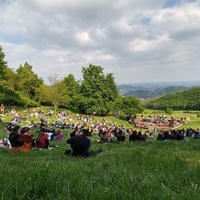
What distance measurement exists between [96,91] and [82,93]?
4.36m

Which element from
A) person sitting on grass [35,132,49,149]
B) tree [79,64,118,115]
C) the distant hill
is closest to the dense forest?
tree [79,64,118,115]

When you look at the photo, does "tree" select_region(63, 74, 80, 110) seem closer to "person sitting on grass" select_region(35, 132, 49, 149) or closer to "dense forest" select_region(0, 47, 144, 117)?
"dense forest" select_region(0, 47, 144, 117)

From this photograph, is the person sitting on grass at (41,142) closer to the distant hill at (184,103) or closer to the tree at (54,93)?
the tree at (54,93)

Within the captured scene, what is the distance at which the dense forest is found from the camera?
70.7 meters

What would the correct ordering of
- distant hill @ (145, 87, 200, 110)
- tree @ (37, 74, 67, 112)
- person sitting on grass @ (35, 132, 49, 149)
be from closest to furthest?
1. person sitting on grass @ (35, 132, 49, 149)
2. tree @ (37, 74, 67, 112)
3. distant hill @ (145, 87, 200, 110)

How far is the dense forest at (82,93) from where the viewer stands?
70.7 m

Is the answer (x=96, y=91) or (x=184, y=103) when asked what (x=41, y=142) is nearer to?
(x=96, y=91)

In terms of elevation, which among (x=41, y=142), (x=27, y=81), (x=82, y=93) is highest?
(x=27, y=81)

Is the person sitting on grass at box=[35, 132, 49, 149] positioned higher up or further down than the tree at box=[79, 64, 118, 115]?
further down

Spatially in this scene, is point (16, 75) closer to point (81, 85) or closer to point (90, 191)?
point (81, 85)

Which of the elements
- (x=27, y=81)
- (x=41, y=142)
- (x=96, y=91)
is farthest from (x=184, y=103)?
(x=41, y=142)

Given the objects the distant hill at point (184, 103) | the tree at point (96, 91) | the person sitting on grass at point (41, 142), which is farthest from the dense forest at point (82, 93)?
the distant hill at point (184, 103)

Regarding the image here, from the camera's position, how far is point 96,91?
74312mm

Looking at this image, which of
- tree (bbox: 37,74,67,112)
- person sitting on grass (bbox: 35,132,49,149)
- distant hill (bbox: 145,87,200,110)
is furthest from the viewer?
distant hill (bbox: 145,87,200,110)
